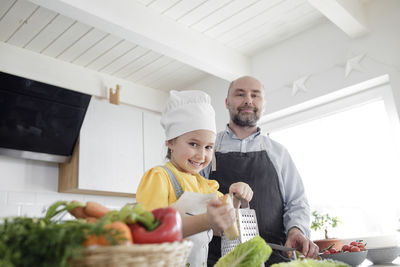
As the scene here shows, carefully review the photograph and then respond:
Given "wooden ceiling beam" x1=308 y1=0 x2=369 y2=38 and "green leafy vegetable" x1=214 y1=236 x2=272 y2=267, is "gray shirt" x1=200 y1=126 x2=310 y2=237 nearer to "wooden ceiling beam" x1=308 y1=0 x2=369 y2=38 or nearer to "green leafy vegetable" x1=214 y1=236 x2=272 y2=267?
"green leafy vegetable" x1=214 y1=236 x2=272 y2=267

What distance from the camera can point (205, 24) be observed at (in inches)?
115

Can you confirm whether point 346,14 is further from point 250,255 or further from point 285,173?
point 250,255

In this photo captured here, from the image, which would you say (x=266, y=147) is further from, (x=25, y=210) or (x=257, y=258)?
(x=25, y=210)

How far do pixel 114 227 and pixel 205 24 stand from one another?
2627mm

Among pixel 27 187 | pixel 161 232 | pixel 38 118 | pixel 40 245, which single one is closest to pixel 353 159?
pixel 38 118

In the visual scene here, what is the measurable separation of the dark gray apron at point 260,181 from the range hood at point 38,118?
154 centimetres

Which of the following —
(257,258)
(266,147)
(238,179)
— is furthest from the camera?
(266,147)

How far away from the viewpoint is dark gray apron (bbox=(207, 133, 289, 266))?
152cm

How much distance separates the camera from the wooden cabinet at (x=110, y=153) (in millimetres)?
2895

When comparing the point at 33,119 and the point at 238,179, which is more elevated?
the point at 33,119

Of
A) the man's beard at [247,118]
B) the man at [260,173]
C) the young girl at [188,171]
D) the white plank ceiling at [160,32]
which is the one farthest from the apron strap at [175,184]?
the white plank ceiling at [160,32]

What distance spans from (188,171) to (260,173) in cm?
51

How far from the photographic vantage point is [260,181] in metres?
1.60

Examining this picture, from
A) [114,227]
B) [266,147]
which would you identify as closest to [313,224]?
[266,147]
